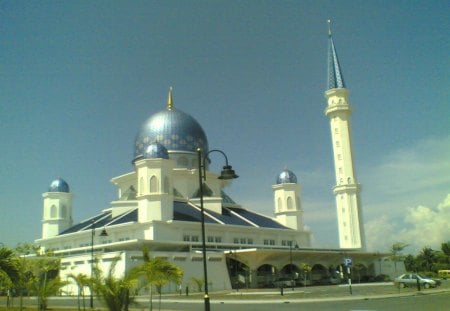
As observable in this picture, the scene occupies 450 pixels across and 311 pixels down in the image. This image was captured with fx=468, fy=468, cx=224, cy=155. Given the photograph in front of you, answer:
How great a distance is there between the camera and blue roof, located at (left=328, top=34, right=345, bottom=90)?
7919 centimetres

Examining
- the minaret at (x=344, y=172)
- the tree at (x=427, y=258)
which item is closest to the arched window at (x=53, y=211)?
the minaret at (x=344, y=172)

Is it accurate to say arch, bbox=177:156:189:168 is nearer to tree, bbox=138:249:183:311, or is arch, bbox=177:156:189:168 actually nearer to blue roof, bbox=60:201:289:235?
blue roof, bbox=60:201:289:235

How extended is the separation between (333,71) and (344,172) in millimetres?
18542

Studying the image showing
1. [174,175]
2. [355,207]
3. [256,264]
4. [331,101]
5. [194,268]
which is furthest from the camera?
[331,101]

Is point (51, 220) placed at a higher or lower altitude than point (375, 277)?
higher

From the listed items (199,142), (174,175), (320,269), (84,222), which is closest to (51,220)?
(84,222)

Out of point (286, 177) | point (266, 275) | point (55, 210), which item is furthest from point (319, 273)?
point (55, 210)

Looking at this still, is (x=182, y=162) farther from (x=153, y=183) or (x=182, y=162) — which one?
(x=153, y=183)

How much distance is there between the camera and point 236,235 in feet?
204

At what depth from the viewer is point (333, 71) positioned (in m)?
80.8

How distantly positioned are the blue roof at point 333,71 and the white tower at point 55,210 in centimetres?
4643

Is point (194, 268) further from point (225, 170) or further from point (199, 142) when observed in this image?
point (225, 170)

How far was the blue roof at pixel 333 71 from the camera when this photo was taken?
7919cm

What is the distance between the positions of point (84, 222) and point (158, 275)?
5187 cm
